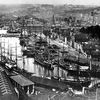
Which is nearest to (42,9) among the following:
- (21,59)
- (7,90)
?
(21,59)

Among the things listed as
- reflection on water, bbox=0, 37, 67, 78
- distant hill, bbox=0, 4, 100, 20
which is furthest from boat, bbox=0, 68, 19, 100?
distant hill, bbox=0, 4, 100, 20

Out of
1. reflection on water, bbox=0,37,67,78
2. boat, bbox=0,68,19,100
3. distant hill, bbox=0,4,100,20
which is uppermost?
distant hill, bbox=0,4,100,20

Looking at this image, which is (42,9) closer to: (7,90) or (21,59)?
(21,59)

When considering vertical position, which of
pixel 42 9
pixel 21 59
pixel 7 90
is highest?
pixel 42 9

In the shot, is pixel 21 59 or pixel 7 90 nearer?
pixel 7 90

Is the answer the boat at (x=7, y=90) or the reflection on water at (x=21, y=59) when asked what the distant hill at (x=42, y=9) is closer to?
the reflection on water at (x=21, y=59)

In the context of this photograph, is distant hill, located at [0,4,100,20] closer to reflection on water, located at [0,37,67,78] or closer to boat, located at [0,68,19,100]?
reflection on water, located at [0,37,67,78]

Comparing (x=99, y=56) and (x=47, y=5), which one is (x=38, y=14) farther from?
(x=99, y=56)

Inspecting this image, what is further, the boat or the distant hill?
the distant hill

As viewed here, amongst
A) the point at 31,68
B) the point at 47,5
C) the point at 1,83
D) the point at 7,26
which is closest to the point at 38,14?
the point at 47,5

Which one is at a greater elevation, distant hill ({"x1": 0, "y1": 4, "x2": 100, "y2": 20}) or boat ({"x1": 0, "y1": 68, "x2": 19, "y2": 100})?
distant hill ({"x1": 0, "y1": 4, "x2": 100, "y2": 20})
